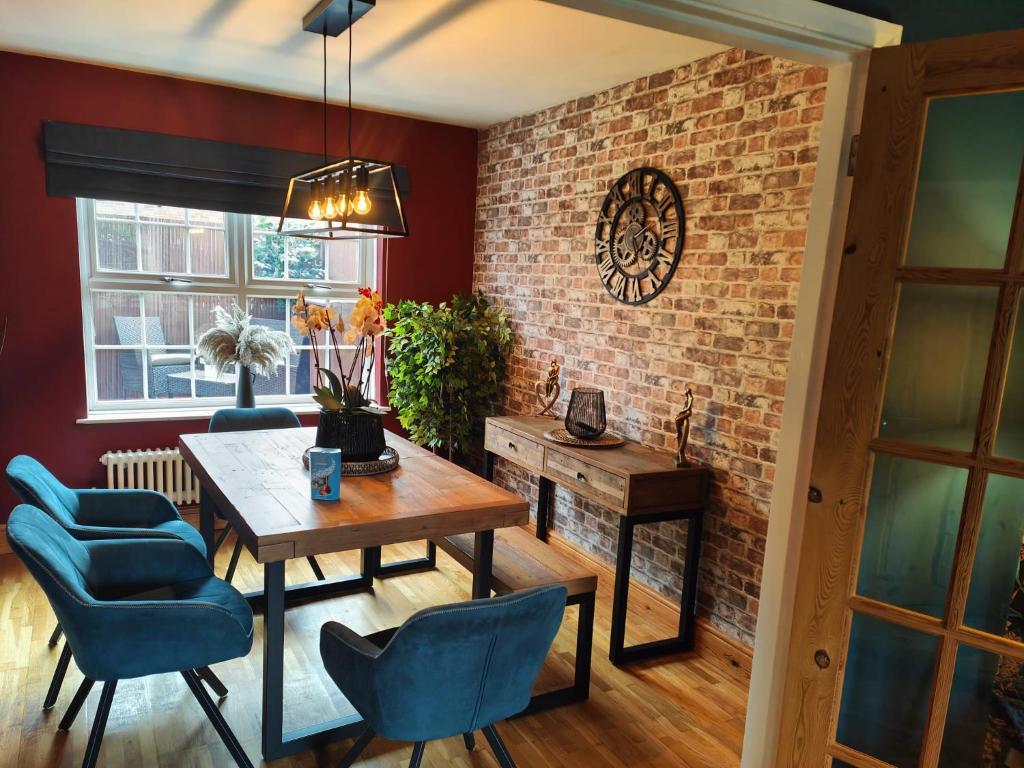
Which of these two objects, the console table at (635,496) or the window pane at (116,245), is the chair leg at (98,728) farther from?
the window pane at (116,245)

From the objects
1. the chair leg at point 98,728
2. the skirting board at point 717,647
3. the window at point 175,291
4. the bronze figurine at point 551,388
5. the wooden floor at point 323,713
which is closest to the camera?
the chair leg at point 98,728

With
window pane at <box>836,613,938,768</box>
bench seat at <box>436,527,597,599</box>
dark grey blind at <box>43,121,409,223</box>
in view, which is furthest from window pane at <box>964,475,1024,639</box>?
dark grey blind at <box>43,121,409,223</box>

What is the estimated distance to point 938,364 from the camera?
5.24 feet

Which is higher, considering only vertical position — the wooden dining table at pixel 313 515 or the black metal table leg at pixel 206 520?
the wooden dining table at pixel 313 515

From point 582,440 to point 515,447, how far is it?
1.64ft

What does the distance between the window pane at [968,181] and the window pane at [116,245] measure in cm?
411

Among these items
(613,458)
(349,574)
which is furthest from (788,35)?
(349,574)

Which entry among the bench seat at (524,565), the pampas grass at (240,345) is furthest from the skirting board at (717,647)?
the pampas grass at (240,345)

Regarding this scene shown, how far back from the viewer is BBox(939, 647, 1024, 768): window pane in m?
1.56

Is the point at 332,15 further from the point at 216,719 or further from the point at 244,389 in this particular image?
the point at 216,719

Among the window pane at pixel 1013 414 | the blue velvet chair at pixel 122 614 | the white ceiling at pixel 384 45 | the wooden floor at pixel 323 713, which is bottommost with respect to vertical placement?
the wooden floor at pixel 323 713

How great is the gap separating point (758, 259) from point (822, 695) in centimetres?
171

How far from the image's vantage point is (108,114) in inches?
150

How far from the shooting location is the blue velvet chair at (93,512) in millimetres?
2416
